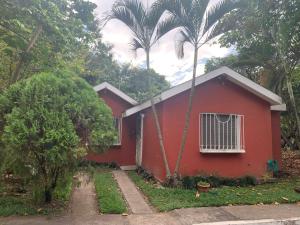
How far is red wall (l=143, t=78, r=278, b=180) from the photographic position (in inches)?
417

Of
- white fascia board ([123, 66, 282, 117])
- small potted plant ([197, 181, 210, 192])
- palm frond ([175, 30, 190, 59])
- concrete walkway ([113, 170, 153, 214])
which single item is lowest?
concrete walkway ([113, 170, 153, 214])

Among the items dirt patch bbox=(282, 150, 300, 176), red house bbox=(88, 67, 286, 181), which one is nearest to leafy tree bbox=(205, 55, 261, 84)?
red house bbox=(88, 67, 286, 181)

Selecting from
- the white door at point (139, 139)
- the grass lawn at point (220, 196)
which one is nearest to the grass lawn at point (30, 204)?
the grass lawn at point (220, 196)

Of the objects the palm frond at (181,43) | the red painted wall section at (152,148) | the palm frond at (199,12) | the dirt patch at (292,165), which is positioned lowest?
the dirt patch at (292,165)

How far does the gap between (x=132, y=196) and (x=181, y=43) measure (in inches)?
192

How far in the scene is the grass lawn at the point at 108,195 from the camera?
24.6 ft

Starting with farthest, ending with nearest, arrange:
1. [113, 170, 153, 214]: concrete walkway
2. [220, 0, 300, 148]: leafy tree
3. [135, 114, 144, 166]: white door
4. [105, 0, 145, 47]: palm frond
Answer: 1. [135, 114, 144, 166]: white door
2. [220, 0, 300, 148]: leafy tree
3. [105, 0, 145, 47]: palm frond
4. [113, 170, 153, 214]: concrete walkway

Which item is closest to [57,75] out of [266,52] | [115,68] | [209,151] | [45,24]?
[45,24]

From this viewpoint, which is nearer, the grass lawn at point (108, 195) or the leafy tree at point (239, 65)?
the grass lawn at point (108, 195)

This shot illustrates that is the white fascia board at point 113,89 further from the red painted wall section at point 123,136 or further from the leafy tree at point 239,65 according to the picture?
the leafy tree at point 239,65

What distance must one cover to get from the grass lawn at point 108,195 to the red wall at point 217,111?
173cm

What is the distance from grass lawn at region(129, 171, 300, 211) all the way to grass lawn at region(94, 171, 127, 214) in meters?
0.84

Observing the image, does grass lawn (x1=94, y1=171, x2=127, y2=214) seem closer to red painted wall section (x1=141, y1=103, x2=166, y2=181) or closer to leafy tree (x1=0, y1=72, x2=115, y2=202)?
leafy tree (x1=0, y1=72, x2=115, y2=202)

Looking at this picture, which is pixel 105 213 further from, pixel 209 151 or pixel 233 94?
pixel 233 94
